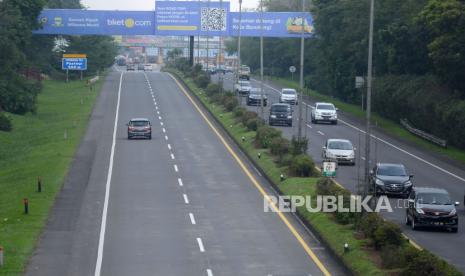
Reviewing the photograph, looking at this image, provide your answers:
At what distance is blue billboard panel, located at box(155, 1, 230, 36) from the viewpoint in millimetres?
114688

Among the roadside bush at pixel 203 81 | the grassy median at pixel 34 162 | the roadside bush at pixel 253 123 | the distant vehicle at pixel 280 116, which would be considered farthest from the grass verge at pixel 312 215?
the roadside bush at pixel 203 81

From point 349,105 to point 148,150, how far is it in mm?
42808

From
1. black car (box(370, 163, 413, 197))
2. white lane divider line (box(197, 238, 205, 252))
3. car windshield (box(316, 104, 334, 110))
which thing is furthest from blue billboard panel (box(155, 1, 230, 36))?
white lane divider line (box(197, 238, 205, 252))

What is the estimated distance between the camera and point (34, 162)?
53188 mm

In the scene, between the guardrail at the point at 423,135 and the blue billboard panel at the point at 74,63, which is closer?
the guardrail at the point at 423,135

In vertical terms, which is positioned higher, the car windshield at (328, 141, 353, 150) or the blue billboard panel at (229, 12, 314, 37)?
the blue billboard panel at (229, 12, 314, 37)

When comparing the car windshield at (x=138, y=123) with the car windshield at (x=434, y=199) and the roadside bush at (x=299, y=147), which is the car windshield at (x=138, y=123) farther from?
the car windshield at (x=434, y=199)

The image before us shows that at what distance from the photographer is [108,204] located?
39.3 m

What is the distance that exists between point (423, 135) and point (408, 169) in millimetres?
15859

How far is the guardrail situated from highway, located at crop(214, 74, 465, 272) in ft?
5.27

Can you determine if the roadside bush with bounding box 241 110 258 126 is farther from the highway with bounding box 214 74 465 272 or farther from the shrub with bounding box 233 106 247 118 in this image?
the highway with bounding box 214 74 465 272

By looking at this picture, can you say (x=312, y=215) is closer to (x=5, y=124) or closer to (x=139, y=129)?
(x=139, y=129)

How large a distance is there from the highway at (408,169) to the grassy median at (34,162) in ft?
40.0

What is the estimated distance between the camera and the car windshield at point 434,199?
35.3 meters
